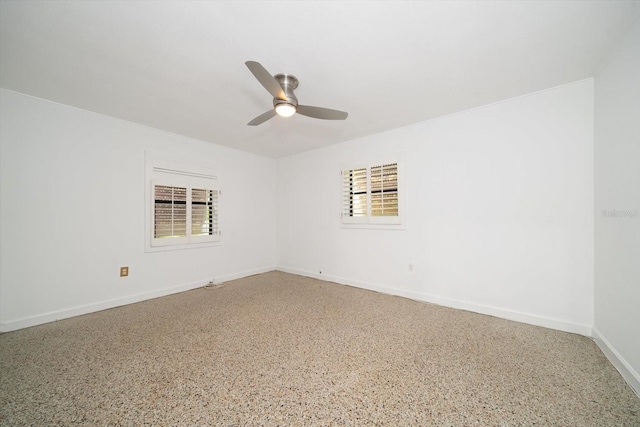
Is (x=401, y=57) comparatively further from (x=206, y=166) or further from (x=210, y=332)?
(x=206, y=166)

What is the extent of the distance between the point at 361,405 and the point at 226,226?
3.51 meters

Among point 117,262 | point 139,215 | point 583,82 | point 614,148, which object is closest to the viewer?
point 614,148

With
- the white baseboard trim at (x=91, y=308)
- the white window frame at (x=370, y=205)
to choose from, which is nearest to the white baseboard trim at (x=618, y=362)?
the white window frame at (x=370, y=205)

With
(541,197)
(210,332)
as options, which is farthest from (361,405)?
(541,197)

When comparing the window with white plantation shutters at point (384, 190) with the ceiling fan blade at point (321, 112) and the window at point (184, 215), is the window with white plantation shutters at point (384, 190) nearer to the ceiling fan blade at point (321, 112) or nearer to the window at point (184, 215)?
the ceiling fan blade at point (321, 112)

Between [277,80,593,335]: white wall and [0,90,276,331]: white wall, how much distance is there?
302 centimetres

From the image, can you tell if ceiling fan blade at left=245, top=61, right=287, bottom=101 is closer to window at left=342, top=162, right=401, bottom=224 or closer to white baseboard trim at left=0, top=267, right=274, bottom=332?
window at left=342, top=162, right=401, bottom=224

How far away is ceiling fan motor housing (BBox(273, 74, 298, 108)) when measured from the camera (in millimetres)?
1997

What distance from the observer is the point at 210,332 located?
7.44 feet

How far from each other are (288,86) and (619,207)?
110 inches

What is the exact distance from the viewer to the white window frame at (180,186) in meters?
3.28

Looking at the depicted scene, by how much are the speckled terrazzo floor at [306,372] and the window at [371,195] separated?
1.44 meters

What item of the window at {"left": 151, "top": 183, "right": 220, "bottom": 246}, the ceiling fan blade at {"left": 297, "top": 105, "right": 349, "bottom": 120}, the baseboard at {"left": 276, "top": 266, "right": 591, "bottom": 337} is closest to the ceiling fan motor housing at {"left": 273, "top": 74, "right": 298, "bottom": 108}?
the ceiling fan blade at {"left": 297, "top": 105, "right": 349, "bottom": 120}

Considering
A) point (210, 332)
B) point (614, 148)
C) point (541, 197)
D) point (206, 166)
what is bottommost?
point (210, 332)
